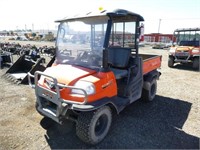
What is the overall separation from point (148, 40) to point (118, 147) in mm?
35083

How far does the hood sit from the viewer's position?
3205mm

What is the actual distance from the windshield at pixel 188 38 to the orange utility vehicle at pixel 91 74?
26.5 ft

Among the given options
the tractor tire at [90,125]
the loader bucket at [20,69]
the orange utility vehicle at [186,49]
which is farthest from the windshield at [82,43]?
the orange utility vehicle at [186,49]

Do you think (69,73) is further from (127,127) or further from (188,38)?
(188,38)

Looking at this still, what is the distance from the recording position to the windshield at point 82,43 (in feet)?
11.4

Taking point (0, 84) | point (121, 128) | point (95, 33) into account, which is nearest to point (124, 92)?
point (121, 128)

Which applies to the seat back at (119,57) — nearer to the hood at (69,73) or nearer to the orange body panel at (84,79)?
the orange body panel at (84,79)

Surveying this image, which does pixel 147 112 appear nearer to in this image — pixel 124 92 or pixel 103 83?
pixel 124 92

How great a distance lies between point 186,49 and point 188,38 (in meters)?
1.55

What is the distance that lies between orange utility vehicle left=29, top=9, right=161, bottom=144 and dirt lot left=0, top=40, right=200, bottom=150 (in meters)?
0.45

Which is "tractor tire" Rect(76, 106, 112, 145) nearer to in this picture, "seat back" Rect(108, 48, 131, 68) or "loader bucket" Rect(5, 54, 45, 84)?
"seat back" Rect(108, 48, 131, 68)

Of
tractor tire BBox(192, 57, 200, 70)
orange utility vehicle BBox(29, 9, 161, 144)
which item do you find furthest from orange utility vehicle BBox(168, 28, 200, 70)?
orange utility vehicle BBox(29, 9, 161, 144)

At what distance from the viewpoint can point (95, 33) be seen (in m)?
3.56

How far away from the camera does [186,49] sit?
34.2 ft
